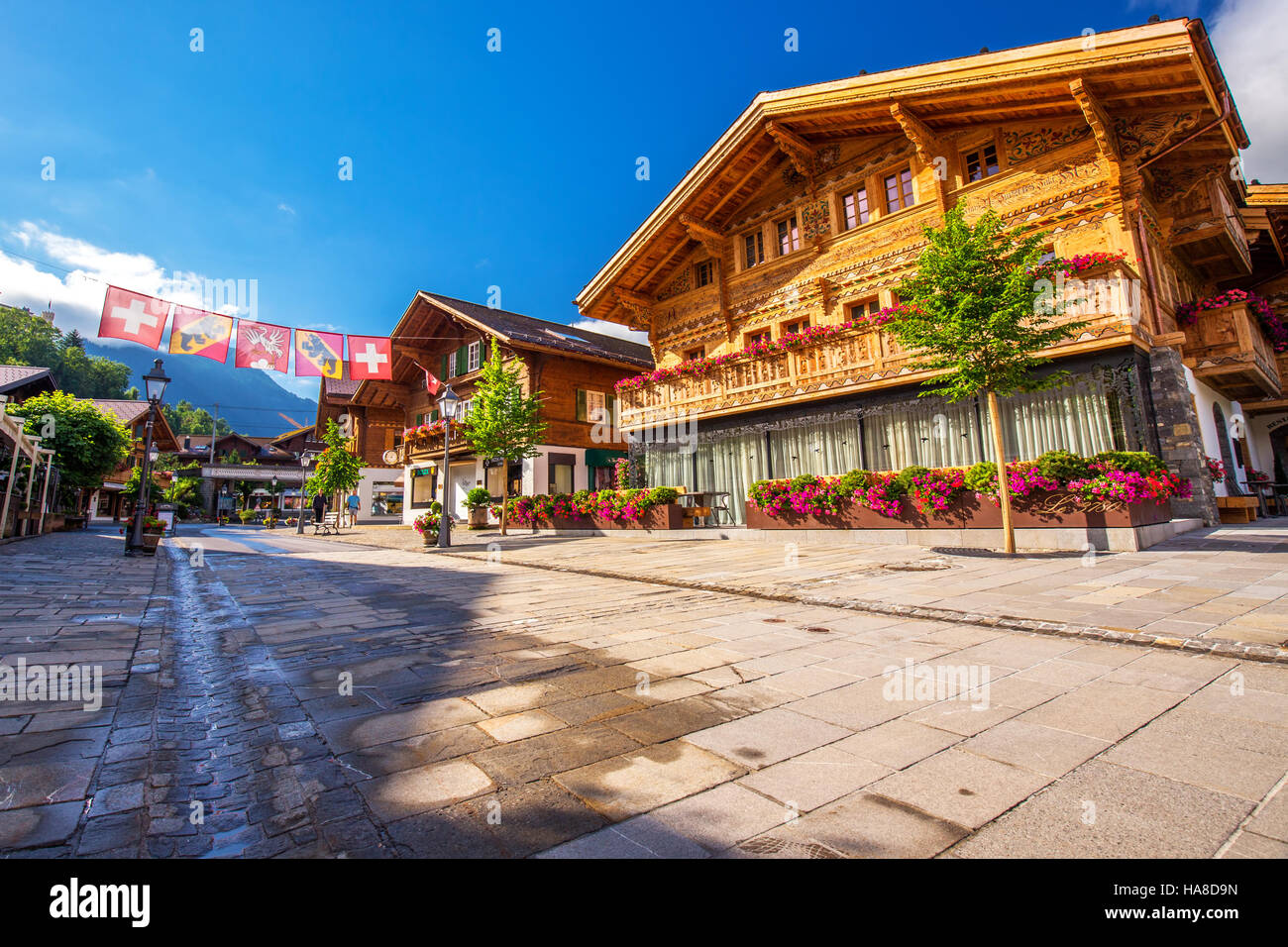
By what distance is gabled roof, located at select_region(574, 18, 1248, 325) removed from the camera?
11188mm

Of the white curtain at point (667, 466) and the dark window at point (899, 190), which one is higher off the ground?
the dark window at point (899, 190)

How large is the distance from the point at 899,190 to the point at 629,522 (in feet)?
40.4

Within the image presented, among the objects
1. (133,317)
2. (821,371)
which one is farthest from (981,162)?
(133,317)

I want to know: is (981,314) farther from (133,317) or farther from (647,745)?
(133,317)

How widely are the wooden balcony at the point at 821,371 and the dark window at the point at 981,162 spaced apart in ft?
14.9

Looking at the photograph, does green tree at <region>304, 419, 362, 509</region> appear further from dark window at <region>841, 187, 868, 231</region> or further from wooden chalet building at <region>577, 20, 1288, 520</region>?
dark window at <region>841, 187, 868, 231</region>

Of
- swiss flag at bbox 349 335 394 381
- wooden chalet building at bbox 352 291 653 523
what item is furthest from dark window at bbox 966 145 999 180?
swiss flag at bbox 349 335 394 381

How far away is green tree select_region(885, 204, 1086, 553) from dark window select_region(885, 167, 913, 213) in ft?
20.8

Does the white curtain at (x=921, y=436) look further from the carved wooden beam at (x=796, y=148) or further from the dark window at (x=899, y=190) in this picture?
the carved wooden beam at (x=796, y=148)

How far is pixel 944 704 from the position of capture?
10.2 ft

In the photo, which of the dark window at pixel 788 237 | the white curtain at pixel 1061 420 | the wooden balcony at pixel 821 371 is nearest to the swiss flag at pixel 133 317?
the wooden balcony at pixel 821 371

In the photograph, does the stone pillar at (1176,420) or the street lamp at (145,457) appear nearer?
the stone pillar at (1176,420)

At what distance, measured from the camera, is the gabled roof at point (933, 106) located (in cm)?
1119
